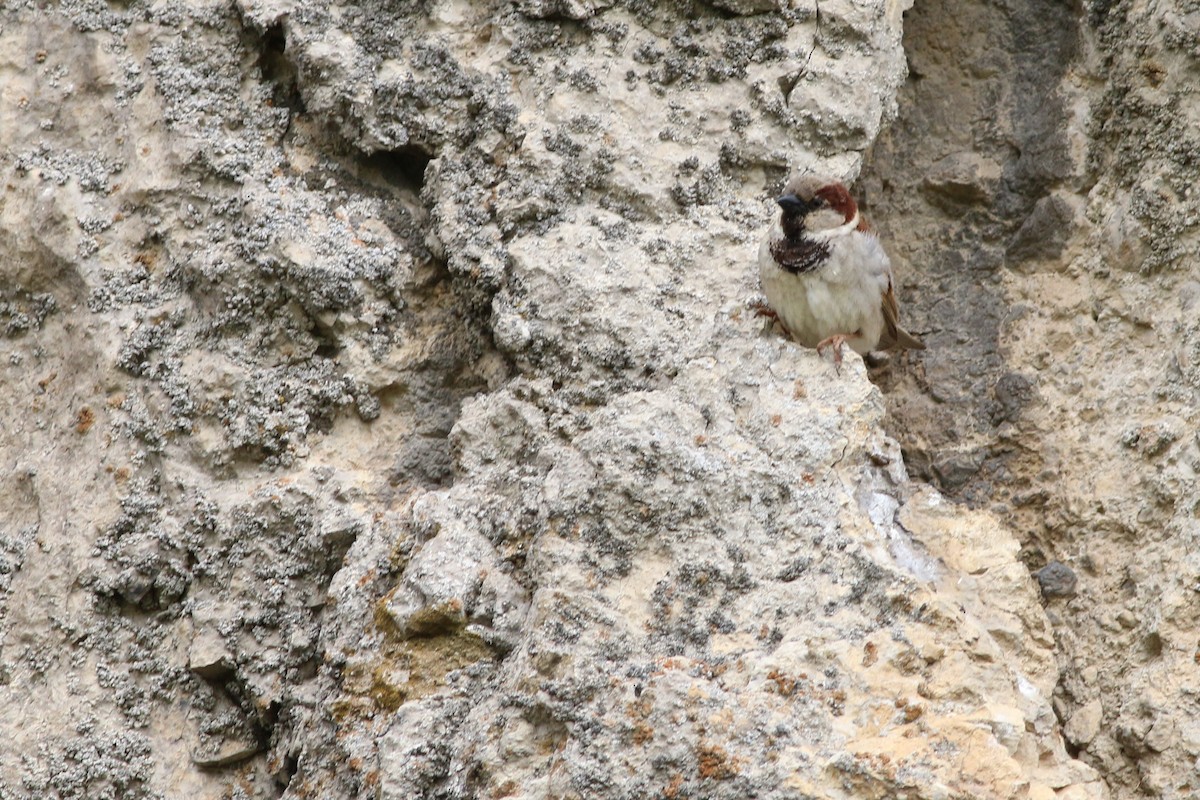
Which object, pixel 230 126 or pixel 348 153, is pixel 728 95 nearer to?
pixel 348 153

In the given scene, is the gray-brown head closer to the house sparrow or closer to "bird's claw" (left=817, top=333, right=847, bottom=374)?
the house sparrow

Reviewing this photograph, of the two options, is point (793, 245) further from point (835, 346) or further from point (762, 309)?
point (835, 346)

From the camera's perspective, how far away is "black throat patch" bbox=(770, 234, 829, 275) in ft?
9.55

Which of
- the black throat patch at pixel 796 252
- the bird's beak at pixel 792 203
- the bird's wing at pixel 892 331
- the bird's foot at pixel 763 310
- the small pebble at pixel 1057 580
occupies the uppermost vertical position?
the bird's beak at pixel 792 203

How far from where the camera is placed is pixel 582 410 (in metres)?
2.73

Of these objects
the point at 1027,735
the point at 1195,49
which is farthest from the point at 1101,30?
the point at 1027,735

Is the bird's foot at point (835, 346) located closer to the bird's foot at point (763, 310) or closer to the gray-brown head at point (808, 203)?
the bird's foot at point (763, 310)

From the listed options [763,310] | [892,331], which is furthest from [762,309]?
[892,331]

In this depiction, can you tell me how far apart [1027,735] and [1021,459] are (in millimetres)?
772

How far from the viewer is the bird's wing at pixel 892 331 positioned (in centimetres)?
307

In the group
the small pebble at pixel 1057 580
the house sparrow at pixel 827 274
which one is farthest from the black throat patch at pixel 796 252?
the small pebble at pixel 1057 580

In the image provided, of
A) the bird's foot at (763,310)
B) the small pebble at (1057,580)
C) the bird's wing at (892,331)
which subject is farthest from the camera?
the bird's wing at (892,331)

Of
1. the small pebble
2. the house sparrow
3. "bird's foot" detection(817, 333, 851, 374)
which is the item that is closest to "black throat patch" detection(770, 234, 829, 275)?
the house sparrow

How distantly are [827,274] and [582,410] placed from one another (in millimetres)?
682
